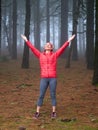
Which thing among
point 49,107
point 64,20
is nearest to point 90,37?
point 64,20

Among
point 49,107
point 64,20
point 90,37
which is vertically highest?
point 64,20

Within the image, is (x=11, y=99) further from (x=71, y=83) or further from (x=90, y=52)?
(x=90, y=52)

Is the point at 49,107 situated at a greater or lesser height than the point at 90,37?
lesser

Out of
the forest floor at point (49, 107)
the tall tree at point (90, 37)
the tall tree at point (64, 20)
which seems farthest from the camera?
the tall tree at point (64, 20)

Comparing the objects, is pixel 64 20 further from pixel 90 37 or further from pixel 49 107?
pixel 49 107

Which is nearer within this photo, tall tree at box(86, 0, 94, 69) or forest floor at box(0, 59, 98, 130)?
forest floor at box(0, 59, 98, 130)

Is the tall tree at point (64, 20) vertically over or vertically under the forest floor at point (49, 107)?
over

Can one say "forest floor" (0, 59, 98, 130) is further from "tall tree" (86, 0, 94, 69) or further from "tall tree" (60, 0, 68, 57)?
"tall tree" (60, 0, 68, 57)

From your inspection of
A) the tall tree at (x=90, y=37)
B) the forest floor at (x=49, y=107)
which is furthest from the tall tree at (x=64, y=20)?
the forest floor at (x=49, y=107)

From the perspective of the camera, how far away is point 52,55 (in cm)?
959

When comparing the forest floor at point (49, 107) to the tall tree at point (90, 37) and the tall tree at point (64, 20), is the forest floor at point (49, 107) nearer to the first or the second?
the tall tree at point (90, 37)

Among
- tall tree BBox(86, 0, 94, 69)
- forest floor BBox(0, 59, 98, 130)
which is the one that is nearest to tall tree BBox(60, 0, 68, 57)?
tall tree BBox(86, 0, 94, 69)

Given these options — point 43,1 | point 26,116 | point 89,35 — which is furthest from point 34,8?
point 26,116

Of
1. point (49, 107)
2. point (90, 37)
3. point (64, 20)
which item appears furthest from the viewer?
point (64, 20)
